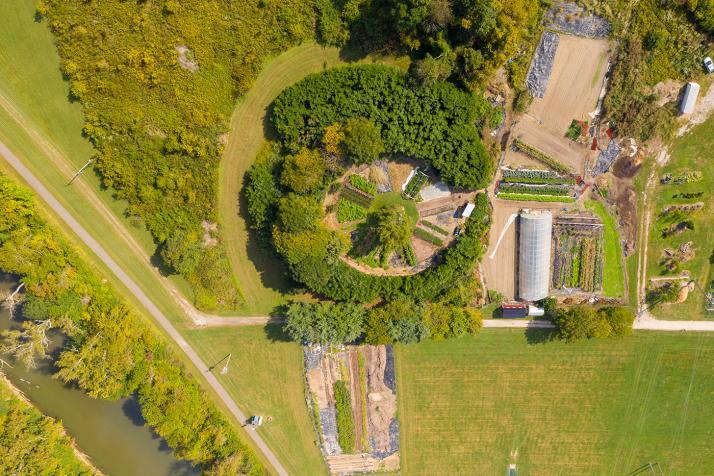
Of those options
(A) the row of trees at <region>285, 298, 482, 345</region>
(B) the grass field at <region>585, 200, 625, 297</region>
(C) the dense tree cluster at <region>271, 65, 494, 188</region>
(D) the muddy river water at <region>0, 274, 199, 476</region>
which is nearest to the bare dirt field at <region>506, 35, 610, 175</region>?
(B) the grass field at <region>585, 200, 625, 297</region>

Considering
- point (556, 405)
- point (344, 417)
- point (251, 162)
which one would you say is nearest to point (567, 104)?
point (556, 405)

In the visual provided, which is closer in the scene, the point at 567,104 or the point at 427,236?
the point at 567,104

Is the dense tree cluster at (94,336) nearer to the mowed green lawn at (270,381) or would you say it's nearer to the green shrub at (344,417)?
the mowed green lawn at (270,381)

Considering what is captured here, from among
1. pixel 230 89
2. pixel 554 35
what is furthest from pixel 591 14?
pixel 230 89

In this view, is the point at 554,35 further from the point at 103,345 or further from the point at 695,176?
the point at 103,345

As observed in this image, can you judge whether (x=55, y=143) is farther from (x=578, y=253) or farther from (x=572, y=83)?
(x=578, y=253)

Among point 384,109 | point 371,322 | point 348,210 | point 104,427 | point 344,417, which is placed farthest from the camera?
point 104,427
